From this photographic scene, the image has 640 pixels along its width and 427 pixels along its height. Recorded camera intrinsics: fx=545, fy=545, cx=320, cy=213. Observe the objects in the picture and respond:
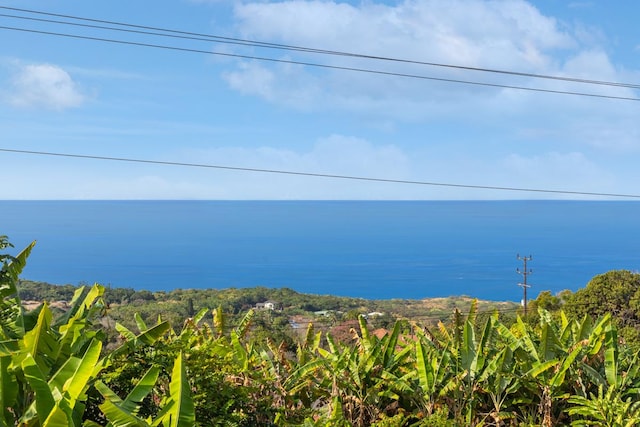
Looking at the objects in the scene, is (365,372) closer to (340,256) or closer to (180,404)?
(180,404)

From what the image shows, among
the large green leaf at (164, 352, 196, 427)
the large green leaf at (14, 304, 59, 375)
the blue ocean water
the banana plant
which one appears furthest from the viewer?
the blue ocean water

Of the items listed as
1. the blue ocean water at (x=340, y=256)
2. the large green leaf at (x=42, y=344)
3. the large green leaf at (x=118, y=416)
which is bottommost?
the large green leaf at (x=118, y=416)

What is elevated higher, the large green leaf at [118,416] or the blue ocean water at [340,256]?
the blue ocean water at [340,256]

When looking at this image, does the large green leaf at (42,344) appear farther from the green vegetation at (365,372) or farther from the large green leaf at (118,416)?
the large green leaf at (118,416)

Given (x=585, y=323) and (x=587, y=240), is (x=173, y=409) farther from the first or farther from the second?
(x=587, y=240)

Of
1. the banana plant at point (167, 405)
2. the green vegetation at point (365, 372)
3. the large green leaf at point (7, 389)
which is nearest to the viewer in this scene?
the banana plant at point (167, 405)

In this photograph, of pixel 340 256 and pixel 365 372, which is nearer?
pixel 365 372

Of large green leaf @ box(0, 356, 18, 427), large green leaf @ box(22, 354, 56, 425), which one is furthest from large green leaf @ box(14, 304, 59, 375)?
large green leaf @ box(22, 354, 56, 425)

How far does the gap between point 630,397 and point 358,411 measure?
340 cm

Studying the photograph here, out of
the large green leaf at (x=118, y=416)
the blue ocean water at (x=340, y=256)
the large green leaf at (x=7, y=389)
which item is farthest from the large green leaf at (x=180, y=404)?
the blue ocean water at (x=340, y=256)

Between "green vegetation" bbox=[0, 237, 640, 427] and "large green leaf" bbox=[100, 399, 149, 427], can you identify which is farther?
"green vegetation" bbox=[0, 237, 640, 427]

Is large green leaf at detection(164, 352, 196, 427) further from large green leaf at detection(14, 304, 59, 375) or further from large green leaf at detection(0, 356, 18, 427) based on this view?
large green leaf at detection(14, 304, 59, 375)

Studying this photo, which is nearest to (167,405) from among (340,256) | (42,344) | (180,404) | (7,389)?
(180,404)

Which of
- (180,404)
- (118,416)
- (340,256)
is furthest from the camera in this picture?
(340,256)
